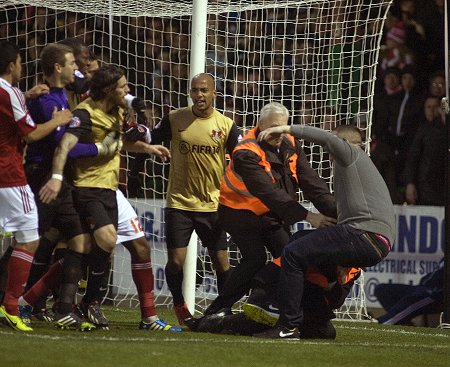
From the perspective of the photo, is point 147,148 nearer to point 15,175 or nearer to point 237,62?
point 15,175

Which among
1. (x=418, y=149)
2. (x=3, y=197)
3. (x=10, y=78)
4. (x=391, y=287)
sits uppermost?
(x=10, y=78)

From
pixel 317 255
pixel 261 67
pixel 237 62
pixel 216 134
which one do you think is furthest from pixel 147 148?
pixel 237 62

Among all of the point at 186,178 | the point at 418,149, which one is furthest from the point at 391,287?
the point at 186,178

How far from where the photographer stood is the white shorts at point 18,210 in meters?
7.55

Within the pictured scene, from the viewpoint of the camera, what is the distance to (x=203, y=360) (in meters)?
6.49

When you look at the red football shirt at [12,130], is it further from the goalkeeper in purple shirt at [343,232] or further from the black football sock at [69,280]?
the goalkeeper in purple shirt at [343,232]

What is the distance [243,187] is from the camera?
346 inches

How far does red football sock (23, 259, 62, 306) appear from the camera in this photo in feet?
28.0

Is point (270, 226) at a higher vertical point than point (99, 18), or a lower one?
lower

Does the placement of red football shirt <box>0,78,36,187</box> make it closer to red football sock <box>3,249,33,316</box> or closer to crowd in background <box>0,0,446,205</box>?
red football sock <box>3,249,33,316</box>

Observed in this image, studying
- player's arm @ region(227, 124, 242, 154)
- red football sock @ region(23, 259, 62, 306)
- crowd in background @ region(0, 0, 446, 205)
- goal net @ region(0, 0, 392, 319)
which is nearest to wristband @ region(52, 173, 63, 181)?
red football sock @ region(23, 259, 62, 306)

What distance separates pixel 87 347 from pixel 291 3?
5.77 m

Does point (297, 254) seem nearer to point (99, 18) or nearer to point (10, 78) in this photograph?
point (10, 78)

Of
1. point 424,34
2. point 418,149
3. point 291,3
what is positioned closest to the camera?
point 291,3
